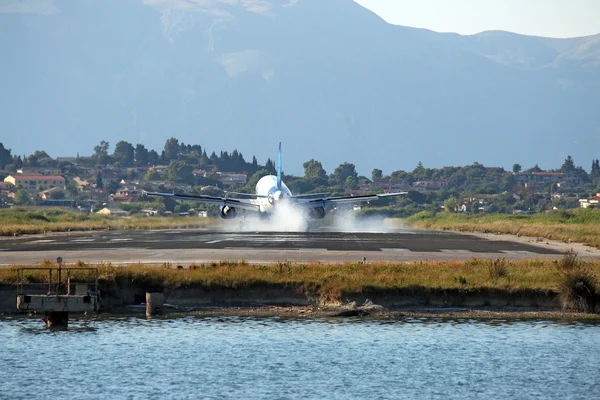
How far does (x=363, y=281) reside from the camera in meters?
44.9

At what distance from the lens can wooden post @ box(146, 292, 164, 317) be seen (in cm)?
4203

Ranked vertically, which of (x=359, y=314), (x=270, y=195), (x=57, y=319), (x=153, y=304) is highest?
(x=270, y=195)

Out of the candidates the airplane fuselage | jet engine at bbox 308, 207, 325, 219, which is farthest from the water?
jet engine at bbox 308, 207, 325, 219

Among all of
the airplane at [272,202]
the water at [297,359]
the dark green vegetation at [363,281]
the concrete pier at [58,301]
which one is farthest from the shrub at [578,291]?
the airplane at [272,202]

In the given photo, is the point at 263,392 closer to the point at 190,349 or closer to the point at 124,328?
the point at 190,349

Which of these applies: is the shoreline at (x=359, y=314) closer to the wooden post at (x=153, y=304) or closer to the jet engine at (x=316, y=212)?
the wooden post at (x=153, y=304)

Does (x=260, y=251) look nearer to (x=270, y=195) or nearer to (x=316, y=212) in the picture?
(x=270, y=195)

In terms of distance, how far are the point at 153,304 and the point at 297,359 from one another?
10.6 m

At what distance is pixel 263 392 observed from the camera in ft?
95.7

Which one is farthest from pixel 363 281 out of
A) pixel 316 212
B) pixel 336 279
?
pixel 316 212

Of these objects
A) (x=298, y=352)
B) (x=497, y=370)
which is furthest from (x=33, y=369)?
(x=497, y=370)

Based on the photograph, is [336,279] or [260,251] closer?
[336,279]

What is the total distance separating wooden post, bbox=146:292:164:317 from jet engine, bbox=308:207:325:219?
7207cm

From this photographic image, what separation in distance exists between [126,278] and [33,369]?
13675 millimetres
